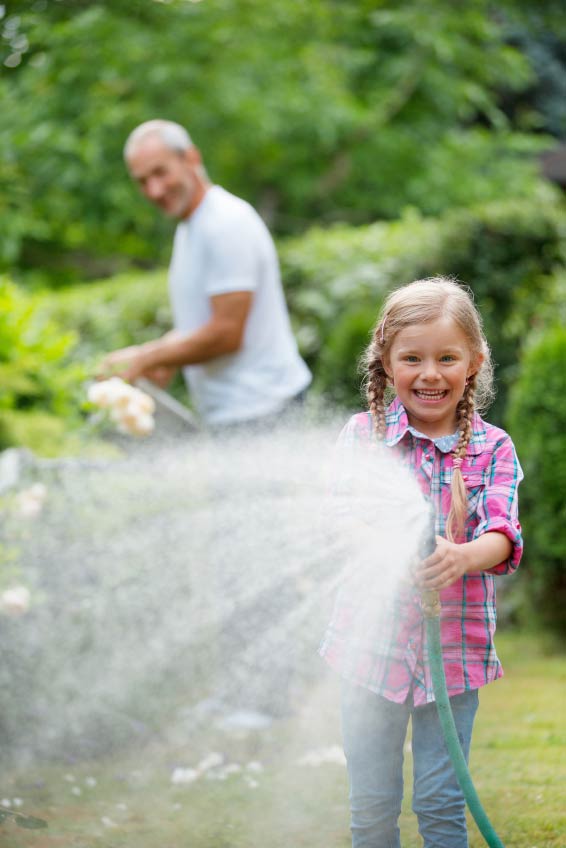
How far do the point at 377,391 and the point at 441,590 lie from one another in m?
0.37

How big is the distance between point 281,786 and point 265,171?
1114 centimetres

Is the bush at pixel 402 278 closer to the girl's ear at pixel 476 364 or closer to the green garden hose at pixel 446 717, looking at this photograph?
the girl's ear at pixel 476 364

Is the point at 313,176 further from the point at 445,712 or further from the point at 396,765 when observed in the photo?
the point at 445,712

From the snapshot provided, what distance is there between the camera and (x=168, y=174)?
138 inches

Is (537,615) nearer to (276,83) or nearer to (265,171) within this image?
(276,83)

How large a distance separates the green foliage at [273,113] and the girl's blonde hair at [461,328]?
24.8 feet

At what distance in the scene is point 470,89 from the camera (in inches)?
480

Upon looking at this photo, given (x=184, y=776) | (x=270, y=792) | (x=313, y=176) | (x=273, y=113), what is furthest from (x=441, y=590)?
(x=313, y=176)

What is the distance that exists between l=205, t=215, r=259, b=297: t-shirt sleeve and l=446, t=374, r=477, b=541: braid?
1695 millimetres

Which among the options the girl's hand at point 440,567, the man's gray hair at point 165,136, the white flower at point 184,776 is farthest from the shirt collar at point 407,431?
the man's gray hair at point 165,136

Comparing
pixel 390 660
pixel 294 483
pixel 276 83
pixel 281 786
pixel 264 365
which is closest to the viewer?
pixel 390 660

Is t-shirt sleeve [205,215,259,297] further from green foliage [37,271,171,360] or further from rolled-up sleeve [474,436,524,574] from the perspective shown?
green foliage [37,271,171,360]

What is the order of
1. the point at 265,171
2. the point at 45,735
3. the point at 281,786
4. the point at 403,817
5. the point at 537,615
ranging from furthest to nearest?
the point at 265,171 → the point at 537,615 → the point at 45,735 → the point at 281,786 → the point at 403,817

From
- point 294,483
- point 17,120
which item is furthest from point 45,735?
point 17,120
